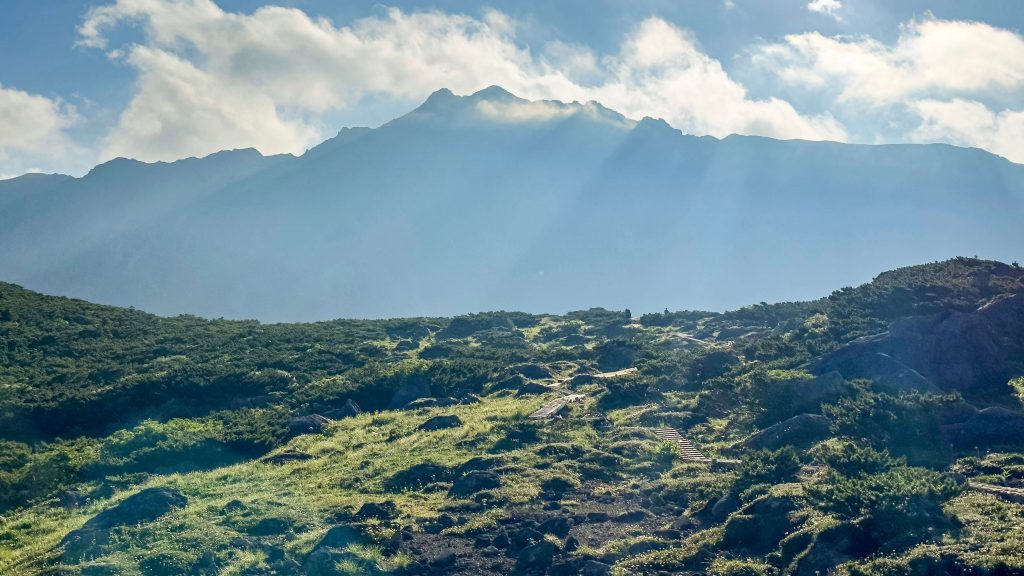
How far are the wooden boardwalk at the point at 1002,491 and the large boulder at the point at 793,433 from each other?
23.6ft

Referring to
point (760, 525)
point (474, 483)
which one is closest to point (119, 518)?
point (474, 483)

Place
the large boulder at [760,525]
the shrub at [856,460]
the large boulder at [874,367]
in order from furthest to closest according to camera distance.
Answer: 1. the large boulder at [874,367]
2. the shrub at [856,460]
3. the large boulder at [760,525]

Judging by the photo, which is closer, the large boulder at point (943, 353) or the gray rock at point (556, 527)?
the gray rock at point (556, 527)

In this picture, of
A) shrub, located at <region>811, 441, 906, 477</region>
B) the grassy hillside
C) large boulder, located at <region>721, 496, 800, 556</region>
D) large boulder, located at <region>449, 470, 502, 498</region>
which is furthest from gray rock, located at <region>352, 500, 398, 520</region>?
shrub, located at <region>811, 441, 906, 477</region>

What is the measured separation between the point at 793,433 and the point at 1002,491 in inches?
360

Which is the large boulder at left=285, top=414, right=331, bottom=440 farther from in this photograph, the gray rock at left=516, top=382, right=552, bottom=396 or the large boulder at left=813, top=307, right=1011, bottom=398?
the large boulder at left=813, top=307, right=1011, bottom=398

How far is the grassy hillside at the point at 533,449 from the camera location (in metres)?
21.2

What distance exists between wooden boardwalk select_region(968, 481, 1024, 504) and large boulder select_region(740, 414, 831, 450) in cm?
721

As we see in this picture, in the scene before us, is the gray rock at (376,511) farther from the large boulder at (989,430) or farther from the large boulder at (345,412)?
the large boulder at (989,430)

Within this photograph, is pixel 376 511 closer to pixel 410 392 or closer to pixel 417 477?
pixel 417 477

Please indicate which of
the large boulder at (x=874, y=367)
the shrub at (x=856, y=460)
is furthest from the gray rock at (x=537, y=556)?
the large boulder at (x=874, y=367)

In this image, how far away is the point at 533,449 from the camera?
3322cm

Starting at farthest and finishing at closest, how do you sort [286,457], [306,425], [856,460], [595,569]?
[306,425] < [286,457] < [856,460] < [595,569]

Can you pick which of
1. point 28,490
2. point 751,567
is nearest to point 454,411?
point 28,490
